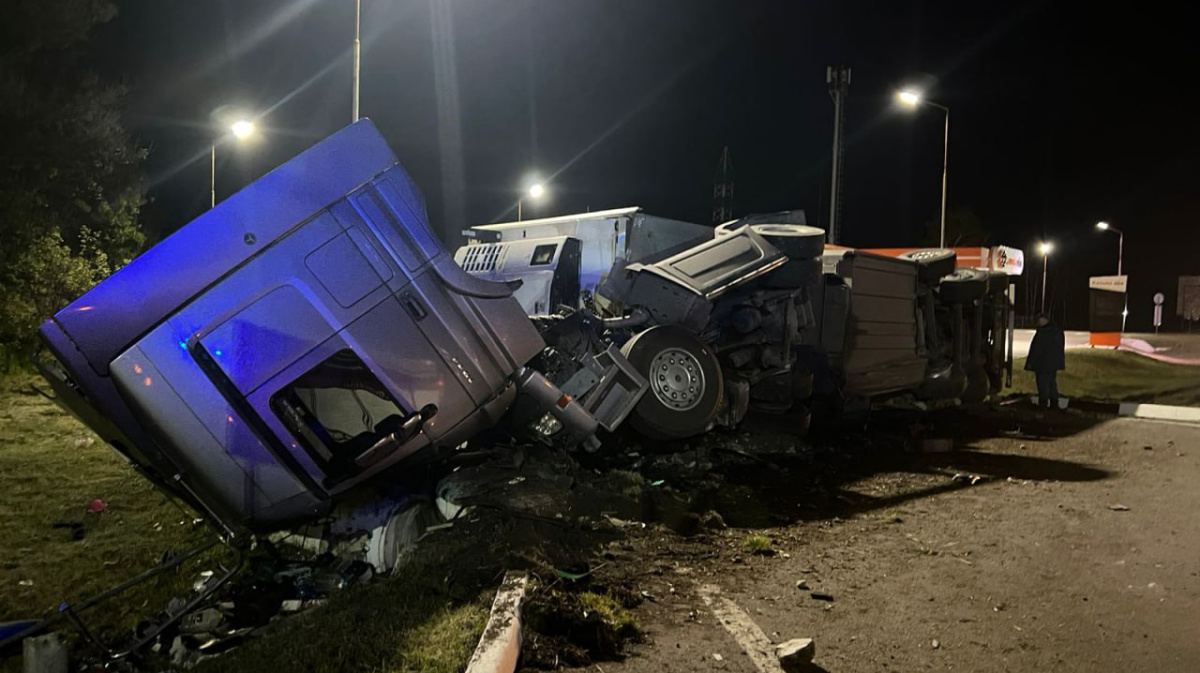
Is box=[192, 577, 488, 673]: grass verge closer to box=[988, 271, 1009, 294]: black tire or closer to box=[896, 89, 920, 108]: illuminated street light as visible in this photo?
box=[988, 271, 1009, 294]: black tire

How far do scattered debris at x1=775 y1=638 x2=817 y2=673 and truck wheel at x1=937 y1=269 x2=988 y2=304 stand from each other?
27.8 ft

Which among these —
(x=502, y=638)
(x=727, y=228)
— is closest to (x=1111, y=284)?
(x=727, y=228)

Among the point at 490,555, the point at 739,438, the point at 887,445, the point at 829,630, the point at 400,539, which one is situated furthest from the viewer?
the point at 887,445

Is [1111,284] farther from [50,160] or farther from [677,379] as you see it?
[50,160]

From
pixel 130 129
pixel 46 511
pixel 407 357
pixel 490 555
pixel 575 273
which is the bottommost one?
pixel 46 511

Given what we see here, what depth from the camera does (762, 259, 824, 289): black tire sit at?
25.8ft

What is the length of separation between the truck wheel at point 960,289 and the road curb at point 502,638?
29.2 ft

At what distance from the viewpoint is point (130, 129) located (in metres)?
18.8

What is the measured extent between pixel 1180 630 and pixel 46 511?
7.65 meters

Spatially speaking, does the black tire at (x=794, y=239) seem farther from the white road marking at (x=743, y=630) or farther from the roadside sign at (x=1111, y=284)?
the roadside sign at (x=1111, y=284)

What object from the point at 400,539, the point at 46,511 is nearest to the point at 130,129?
the point at 46,511

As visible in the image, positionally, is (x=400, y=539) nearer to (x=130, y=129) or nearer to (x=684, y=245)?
(x=684, y=245)

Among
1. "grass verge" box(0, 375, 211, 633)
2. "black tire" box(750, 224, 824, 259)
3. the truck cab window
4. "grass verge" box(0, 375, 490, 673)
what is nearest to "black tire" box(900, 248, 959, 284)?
"black tire" box(750, 224, 824, 259)

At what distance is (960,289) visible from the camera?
10859 millimetres
